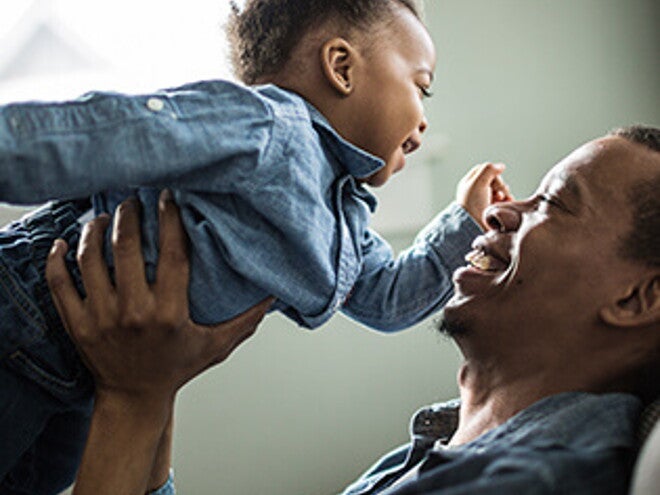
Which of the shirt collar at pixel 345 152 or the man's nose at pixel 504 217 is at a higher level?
the shirt collar at pixel 345 152

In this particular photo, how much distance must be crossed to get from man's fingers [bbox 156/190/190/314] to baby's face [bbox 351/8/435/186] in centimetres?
28

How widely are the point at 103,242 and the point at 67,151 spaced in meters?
0.21

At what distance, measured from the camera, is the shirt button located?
85 centimetres

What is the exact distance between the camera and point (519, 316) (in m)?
1.05

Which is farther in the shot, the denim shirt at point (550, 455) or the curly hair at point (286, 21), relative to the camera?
the curly hair at point (286, 21)

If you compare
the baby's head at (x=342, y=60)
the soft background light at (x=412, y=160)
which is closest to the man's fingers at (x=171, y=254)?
the baby's head at (x=342, y=60)

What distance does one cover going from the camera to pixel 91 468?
971 mm

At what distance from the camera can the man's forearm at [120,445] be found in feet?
3.18

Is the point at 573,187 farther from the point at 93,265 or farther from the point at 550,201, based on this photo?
the point at 93,265

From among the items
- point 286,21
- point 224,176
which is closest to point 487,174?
point 286,21

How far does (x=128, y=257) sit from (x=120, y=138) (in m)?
0.18

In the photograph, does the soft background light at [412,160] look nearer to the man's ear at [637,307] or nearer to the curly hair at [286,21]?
the curly hair at [286,21]

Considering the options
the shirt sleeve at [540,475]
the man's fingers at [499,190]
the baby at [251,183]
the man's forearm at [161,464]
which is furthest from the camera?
the man's fingers at [499,190]

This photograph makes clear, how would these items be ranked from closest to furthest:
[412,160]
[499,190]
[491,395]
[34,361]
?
[34,361] < [491,395] < [499,190] < [412,160]
